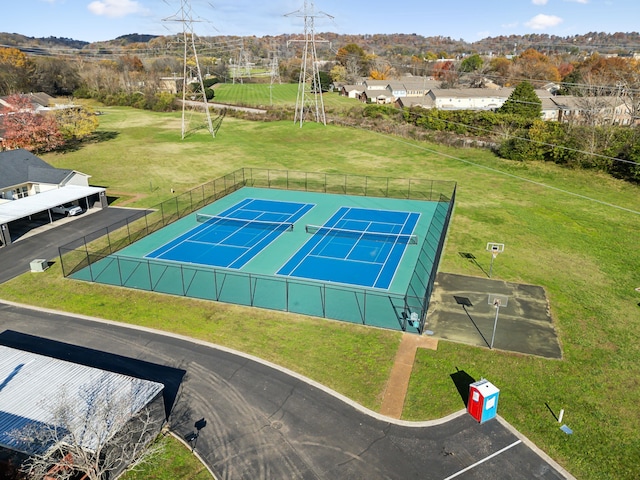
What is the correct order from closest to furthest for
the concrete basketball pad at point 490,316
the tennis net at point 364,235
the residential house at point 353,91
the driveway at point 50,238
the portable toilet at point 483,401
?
1. the portable toilet at point 483,401
2. the concrete basketball pad at point 490,316
3. the driveway at point 50,238
4. the tennis net at point 364,235
5. the residential house at point 353,91

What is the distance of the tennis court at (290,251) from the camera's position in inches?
1129

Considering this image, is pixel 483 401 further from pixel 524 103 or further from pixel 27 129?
pixel 524 103

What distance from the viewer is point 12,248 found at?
36.7m

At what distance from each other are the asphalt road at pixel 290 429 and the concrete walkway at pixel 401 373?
86 cm

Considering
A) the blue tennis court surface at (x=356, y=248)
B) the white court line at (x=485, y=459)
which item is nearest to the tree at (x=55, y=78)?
the blue tennis court surface at (x=356, y=248)

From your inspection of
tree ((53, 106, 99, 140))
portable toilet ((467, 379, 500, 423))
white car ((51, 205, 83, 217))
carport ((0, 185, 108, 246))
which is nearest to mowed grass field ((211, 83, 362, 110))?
tree ((53, 106, 99, 140))

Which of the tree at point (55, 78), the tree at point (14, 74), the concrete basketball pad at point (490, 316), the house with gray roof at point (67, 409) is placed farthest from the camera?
the tree at point (55, 78)

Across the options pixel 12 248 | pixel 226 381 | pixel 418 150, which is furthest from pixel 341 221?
pixel 418 150

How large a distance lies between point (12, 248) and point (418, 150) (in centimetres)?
5485

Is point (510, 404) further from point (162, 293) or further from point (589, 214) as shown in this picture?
point (589, 214)

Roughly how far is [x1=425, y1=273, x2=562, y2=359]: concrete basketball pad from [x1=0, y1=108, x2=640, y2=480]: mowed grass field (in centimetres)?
71

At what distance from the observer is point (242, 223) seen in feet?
140

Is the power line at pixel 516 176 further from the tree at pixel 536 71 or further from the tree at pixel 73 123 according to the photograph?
the tree at pixel 536 71

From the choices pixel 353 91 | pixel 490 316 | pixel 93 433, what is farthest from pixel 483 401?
pixel 353 91
